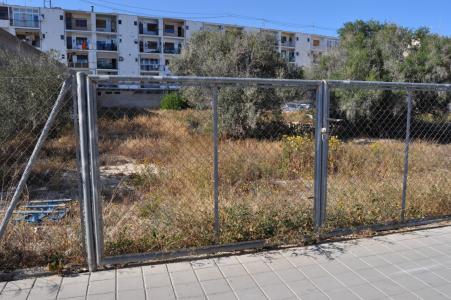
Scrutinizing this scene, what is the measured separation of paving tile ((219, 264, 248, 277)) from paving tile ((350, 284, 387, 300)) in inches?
36.9

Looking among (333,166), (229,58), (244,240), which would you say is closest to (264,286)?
(244,240)

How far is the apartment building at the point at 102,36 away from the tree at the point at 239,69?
27012 millimetres

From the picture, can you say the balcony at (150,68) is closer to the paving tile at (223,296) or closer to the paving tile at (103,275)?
the paving tile at (103,275)

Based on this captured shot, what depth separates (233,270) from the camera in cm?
348

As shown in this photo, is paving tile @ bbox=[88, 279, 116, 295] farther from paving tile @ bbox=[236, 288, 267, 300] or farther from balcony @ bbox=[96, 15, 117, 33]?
balcony @ bbox=[96, 15, 117, 33]

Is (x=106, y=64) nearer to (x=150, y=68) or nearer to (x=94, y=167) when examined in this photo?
(x=150, y=68)

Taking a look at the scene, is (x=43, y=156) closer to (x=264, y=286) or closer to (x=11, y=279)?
(x=11, y=279)

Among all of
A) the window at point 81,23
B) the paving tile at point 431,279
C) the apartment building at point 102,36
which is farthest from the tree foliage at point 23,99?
the window at point 81,23

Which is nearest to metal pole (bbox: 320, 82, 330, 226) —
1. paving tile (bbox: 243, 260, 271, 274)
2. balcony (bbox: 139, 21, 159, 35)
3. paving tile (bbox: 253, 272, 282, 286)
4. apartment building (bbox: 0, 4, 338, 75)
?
paving tile (bbox: 243, 260, 271, 274)

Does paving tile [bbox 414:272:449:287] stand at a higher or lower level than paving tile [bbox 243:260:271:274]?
lower

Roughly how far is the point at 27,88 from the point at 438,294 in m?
10.4

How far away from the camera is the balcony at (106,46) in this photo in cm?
4841

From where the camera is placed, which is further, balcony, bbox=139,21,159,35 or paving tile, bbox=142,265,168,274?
balcony, bbox=139,21,159,35

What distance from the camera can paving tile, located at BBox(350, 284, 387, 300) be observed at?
3.04 m
